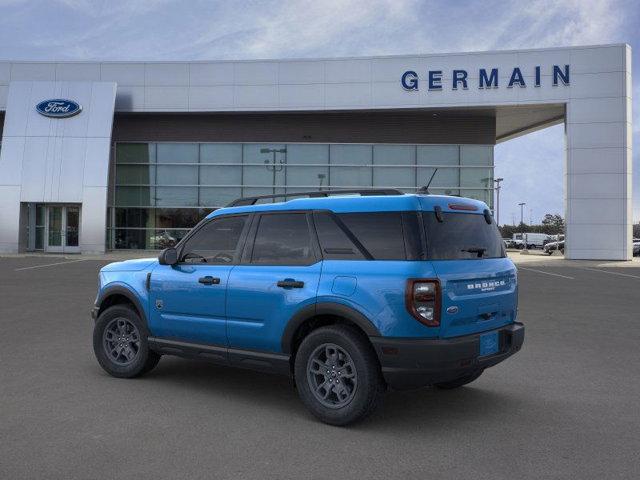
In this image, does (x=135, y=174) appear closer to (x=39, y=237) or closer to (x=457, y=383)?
(x=39, y=237)

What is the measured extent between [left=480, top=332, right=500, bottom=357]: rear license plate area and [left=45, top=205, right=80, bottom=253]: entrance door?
94.4 feet

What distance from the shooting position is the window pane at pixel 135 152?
3125 centimetres

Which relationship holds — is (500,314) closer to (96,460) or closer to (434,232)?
(434,232)

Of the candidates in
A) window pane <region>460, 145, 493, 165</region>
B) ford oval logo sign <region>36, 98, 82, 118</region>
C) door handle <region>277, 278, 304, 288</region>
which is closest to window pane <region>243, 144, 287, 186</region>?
ford oval logo sign <region>36, 98, 82, 118</region>

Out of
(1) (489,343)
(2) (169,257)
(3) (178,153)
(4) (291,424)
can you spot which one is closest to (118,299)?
(2) (169,257)

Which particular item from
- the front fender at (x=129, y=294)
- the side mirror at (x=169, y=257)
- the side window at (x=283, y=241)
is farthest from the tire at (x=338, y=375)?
the front fender at (x=129, y=294)

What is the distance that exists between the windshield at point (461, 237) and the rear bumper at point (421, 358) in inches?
24.9

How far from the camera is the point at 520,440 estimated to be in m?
4.23

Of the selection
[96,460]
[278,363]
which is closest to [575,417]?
[278,363]

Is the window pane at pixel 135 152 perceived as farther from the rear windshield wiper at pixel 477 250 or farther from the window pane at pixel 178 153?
the rear windshield wiper at pixel 477 250

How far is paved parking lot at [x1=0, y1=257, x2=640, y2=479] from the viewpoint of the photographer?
146 inches

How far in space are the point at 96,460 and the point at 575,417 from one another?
363cm

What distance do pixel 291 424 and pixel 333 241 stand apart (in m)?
1.46

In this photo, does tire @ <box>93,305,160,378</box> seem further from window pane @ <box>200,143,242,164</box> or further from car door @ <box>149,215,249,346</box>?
window pane @ <box>200,143,242,164</box>
